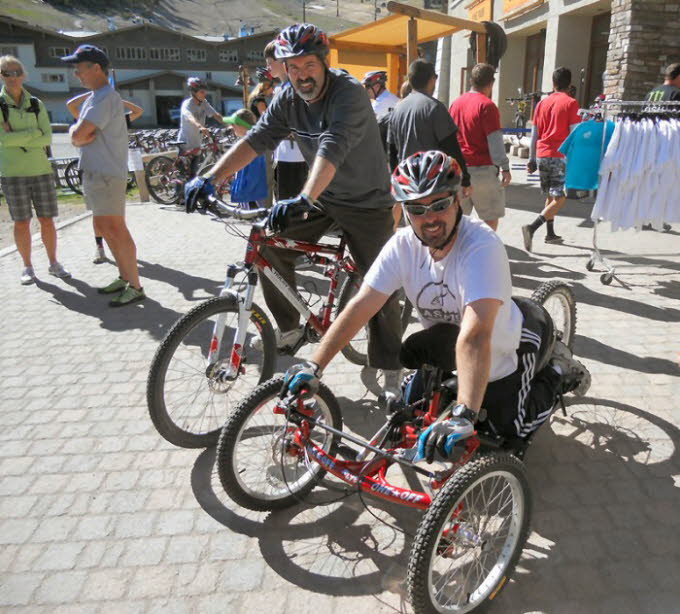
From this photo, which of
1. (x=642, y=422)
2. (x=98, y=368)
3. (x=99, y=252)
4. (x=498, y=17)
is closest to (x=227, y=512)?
(x=98, y=368)

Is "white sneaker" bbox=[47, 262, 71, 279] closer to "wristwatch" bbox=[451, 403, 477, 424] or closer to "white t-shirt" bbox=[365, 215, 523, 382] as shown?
"white t-shirt" bbox=[365, 215, 523, 382]

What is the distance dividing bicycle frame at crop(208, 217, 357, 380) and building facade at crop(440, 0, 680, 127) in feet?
28.9

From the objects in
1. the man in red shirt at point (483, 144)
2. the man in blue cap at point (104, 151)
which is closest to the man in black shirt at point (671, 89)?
the man in red shirt at point (483, 144)

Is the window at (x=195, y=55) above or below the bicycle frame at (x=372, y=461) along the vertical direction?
above

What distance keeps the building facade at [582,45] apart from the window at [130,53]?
40.2 metres

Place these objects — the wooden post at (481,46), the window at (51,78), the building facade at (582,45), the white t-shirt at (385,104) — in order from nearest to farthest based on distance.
Answer: 1. the white t-shirt at (385,104)
2. the wooden post at (481,46)
3. the building facade at (582,45)
4. the window at (51,78)

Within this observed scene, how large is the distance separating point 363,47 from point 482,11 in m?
5.17

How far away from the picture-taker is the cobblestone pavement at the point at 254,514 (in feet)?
8.00

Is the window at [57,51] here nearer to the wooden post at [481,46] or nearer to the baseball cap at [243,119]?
the wooden post at [481,46]

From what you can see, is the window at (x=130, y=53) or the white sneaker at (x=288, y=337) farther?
the window at (x=130, y=53)

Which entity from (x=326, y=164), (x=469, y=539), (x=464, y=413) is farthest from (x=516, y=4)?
(x=469, y=539)

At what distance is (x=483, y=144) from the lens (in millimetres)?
6133

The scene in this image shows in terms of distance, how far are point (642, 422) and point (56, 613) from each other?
320 centimetres

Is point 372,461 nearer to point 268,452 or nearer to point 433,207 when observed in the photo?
point 268,452
